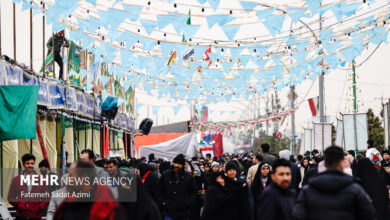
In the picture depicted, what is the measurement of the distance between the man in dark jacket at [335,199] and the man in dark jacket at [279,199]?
0.64 metres

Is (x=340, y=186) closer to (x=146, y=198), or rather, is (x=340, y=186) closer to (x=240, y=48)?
(x=146, y=198)

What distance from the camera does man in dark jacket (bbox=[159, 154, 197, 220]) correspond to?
30.7 feet

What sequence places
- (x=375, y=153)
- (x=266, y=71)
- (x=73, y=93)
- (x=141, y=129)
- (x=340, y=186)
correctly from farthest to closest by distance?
(x=141, y=129)
(x=266, y=71)
(x=73, y=93)
(x=375, y=153)
(x=340, y=186)

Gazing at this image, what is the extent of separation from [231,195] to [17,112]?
227 inches

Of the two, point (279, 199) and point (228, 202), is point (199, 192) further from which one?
point (279, 199)

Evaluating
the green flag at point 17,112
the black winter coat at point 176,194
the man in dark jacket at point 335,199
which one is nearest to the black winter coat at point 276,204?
the man in dark jacket at point 335,199

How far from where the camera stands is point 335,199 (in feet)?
17.2

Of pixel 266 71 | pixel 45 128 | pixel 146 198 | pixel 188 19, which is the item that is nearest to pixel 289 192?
pixel 146 198

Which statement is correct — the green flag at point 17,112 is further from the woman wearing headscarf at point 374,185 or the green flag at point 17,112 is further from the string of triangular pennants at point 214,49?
the woman wearing headscarf at point 374,185

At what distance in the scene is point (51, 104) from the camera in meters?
15.3

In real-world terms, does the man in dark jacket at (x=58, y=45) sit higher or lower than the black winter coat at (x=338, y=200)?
higher

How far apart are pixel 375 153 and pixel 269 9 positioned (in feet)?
19.3

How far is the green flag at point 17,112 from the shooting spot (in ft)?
38.8

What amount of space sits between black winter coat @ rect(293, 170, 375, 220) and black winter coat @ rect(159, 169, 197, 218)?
4278 mm
